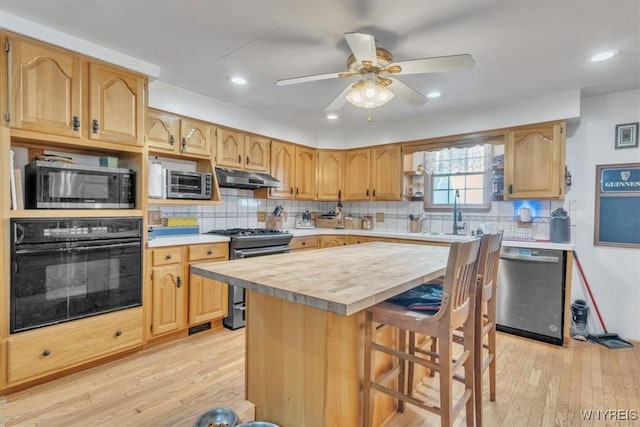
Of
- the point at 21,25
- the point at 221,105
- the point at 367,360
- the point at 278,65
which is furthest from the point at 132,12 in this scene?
the point at 367,360

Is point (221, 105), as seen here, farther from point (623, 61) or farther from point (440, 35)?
point (623, 61)

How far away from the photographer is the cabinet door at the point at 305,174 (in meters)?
4.51

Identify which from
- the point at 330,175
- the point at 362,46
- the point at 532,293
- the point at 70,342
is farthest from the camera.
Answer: the point at 330,175

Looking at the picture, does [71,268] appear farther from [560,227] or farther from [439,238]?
[560,227]

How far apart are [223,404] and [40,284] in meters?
1.46

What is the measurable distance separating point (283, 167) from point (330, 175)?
82cm

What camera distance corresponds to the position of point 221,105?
353 cm

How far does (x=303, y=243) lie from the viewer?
13.7ft

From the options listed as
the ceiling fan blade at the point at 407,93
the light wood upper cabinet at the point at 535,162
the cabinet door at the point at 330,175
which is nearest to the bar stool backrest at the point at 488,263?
the ceiling fan blade at the point at 407,93

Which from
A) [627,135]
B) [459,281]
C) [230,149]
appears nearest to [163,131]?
[230,149]

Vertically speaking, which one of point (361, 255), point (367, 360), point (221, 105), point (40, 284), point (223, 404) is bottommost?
point (223, 404)

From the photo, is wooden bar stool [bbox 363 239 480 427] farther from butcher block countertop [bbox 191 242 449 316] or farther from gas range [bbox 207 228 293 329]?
gas range [bbox 207 228 293 329]

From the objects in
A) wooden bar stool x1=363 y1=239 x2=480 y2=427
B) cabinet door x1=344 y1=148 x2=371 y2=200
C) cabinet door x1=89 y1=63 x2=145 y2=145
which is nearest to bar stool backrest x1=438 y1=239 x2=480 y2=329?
wooden bar stool x1=363 y1=239 x2=480 y2=427

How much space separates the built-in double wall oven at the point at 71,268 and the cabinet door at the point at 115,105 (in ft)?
2.14
